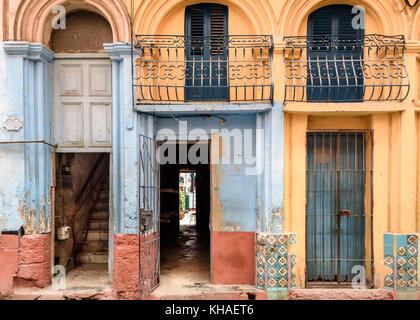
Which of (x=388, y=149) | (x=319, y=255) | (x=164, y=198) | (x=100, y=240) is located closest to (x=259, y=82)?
(x=388, y=149)

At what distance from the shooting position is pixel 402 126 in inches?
228

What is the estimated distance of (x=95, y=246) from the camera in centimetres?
754

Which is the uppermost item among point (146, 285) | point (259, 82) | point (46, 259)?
point (259, 82)

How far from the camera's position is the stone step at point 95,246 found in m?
7.49

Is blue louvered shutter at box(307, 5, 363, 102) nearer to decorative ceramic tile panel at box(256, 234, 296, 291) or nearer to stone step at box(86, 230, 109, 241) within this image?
decorative ceramic tile panel at box(256, 234, 296, 291)

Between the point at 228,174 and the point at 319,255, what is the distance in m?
2.19

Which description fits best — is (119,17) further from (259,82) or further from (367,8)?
(367,8)

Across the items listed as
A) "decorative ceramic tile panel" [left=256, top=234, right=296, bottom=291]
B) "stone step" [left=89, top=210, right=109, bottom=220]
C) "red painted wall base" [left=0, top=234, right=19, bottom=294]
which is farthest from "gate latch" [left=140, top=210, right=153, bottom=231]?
"stone step" [left=89, top=210, right=109, bottom=220]

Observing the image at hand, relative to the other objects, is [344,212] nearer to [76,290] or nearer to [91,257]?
[76,290]

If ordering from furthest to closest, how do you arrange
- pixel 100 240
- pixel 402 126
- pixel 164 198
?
pixel 164 198 < pixel 100 240 < pixel 402 126

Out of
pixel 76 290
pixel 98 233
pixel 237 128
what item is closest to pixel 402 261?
pixel 237 128

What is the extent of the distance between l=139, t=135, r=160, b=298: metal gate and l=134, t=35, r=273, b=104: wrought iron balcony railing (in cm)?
94

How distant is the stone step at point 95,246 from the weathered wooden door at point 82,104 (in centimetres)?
242

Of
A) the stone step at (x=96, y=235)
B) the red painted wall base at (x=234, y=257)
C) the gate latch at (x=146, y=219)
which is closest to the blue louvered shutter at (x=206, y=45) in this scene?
the gate latch at (x=146, y=219)
